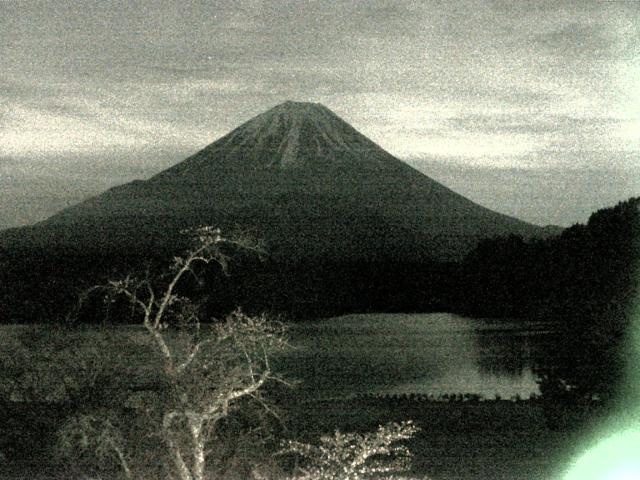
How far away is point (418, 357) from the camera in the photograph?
28344 millimetres

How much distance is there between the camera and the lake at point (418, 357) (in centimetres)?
2103

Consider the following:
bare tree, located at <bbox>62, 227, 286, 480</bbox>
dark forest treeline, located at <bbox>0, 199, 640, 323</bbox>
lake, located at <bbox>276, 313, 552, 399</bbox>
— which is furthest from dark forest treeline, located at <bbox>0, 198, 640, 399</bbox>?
lake, located at <bbox>276, 313, 552, 399</bbox>

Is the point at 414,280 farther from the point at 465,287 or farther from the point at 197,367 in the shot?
the point at 197,367

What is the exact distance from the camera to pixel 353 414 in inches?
630

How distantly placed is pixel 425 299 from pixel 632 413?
137 feet

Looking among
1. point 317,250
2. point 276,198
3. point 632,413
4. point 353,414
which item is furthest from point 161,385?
point 276,198

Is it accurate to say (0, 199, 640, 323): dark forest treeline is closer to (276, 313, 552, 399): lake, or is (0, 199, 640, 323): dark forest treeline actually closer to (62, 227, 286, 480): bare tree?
(276, 313, 552, 399): lake

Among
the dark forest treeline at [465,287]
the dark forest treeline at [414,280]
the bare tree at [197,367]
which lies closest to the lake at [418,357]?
the dark forest treeline at [465,287]

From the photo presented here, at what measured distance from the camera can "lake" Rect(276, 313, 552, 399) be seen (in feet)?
69.0

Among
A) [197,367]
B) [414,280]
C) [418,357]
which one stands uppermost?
[197,367]

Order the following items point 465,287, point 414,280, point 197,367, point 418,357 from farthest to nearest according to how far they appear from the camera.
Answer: point 414,280 → point 465,287 → point 418,357 → point 197,367

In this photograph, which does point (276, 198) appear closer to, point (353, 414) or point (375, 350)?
point (375, 350)

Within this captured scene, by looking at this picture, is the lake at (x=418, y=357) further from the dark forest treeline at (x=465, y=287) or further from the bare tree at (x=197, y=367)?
the bare tree at (x=197, y=367)

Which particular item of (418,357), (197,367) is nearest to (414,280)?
(418,357)
